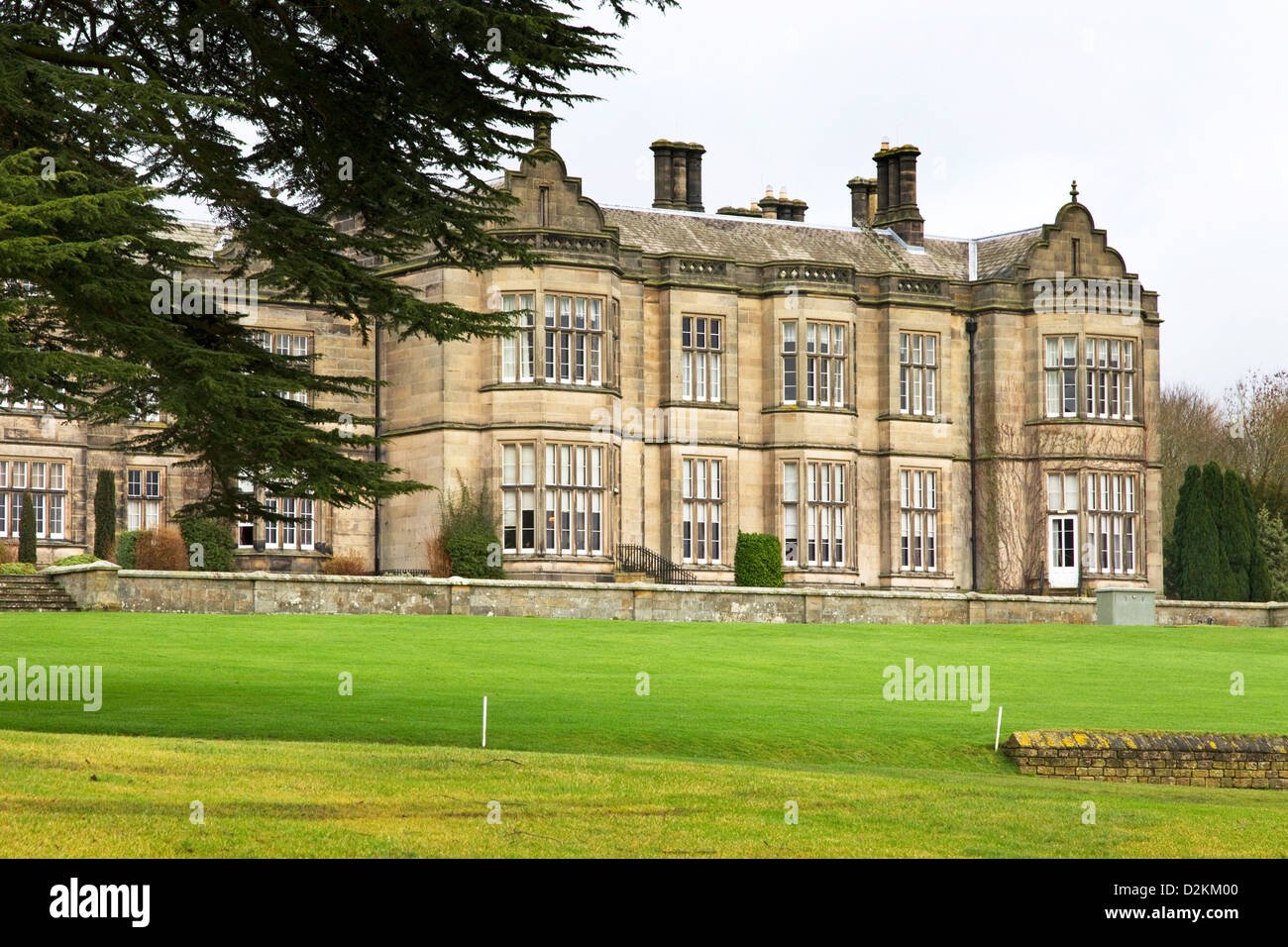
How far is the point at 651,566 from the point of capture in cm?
3838

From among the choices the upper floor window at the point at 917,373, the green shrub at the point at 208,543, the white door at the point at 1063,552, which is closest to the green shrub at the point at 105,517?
the green shrub at the point at 208,543

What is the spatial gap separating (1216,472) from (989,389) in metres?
7.48

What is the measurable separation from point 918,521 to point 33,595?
21.6 meters

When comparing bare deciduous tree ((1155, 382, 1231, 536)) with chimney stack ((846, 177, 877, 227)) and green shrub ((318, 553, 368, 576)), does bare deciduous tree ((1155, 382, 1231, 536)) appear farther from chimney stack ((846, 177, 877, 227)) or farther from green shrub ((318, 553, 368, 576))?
green shrub ((318, 553, 368, 576))

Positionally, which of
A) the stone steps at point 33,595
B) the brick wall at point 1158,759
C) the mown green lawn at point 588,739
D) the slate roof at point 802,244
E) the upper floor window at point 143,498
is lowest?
the brick wall at point 1158,759

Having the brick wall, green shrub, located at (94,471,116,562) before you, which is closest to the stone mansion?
green shrub, located at (94,471,116,562)

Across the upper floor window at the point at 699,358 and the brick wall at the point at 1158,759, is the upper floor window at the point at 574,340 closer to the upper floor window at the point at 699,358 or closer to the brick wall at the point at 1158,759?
the upper floor window at the point at 699,358

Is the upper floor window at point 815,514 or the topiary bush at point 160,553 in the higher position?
the upper floor window at point 815,514

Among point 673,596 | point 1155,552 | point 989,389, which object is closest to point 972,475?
point 989,389

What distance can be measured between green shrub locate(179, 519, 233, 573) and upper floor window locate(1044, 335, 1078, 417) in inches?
792

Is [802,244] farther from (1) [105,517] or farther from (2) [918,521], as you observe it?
(1) [105,517]

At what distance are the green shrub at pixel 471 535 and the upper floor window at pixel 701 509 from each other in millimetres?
5302

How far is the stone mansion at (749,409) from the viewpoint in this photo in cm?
3653
